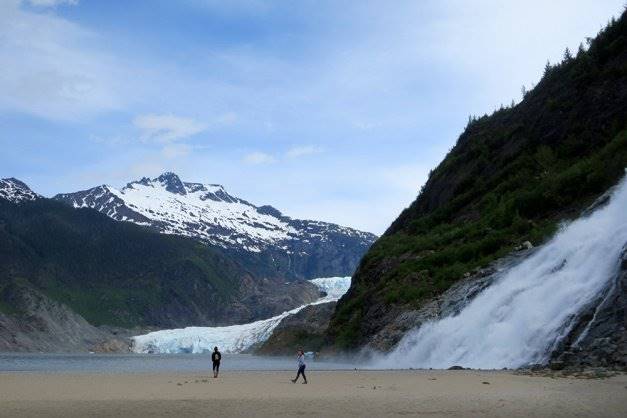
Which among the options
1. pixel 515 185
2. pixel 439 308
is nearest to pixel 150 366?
pixel 439 308

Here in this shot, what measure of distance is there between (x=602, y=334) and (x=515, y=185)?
27.2m

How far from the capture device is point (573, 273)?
99.4 feet

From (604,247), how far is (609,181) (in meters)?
9.90

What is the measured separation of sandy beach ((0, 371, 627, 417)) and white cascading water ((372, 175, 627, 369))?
432 centimetres

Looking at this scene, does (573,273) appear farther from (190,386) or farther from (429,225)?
(429,225)

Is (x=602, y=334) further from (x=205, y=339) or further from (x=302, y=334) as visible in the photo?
(x=205, y=339)

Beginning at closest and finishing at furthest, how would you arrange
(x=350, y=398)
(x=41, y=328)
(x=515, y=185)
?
(x=350, y=398)
(x=515, y=185)
(x=41, y=328)

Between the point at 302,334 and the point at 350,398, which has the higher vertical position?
the point at 302,334

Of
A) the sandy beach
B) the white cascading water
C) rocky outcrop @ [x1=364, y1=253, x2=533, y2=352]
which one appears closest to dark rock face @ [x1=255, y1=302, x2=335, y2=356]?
rocky outcrop @ [x1=364, y1=253, x2=533, y2=352]

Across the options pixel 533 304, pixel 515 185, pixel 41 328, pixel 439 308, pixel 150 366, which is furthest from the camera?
pixel 41 328

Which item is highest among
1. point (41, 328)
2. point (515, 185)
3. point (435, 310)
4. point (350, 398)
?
point (515, 185)

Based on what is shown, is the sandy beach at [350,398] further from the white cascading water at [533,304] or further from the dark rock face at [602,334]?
the white cascading water at [533,304]

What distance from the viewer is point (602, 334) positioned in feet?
79.2

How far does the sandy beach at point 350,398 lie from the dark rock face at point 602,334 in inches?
82.7
